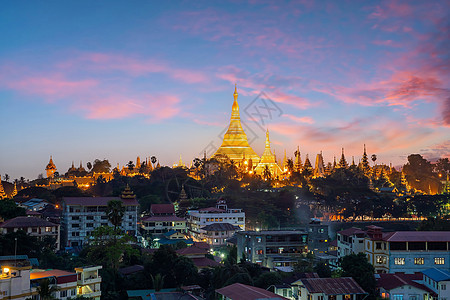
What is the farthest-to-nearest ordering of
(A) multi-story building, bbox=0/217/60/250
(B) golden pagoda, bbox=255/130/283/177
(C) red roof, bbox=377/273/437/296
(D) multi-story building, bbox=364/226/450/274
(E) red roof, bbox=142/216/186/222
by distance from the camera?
(B) golden pagoda, bbox=255/130/283/177 → (E) red roof, bbox=142/216/186/222 → (A) multi-story building, bbox=0/217/60/250 → (D) multi-story building, bbox=364/226/450/274 → (C) red roof, bbox=377/273/437/296

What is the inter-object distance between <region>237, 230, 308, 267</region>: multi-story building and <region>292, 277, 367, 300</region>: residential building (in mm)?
13429

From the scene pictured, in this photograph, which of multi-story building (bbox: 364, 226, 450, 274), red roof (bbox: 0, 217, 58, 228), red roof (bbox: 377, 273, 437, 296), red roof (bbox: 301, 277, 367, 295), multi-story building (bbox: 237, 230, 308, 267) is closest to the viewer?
red roof (bbox: 301, 277, 367, 295)

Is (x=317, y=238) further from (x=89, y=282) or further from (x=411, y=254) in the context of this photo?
(x=89, y=282)

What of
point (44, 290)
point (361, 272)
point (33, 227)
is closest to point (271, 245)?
point (361, 272)

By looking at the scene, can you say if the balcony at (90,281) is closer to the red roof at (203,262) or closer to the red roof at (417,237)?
the red roof at (203,262)

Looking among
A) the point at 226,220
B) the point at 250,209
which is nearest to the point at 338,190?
the point at 250,209

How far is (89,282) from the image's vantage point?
101 feet

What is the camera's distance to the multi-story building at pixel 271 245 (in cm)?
4681

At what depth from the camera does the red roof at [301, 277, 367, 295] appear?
3192 cm

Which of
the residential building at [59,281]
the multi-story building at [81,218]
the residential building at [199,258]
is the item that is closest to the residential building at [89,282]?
the residential building at [59,281]

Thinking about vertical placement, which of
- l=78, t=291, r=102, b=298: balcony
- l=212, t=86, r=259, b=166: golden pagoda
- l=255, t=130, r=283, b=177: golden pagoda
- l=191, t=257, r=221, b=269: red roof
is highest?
l=212, t=86, r=259, b=166: golden pagoda

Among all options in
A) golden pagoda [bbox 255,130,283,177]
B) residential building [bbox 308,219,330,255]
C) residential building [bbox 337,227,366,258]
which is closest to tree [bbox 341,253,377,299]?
residential building [bbox 337,227,366,258]

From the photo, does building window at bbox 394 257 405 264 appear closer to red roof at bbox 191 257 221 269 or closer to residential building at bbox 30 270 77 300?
red roof at bbox 191 257 221 269

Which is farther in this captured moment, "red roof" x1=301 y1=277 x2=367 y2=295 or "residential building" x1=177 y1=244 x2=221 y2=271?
"residential building" x1=177 y1=244 x2=221 y2=271
